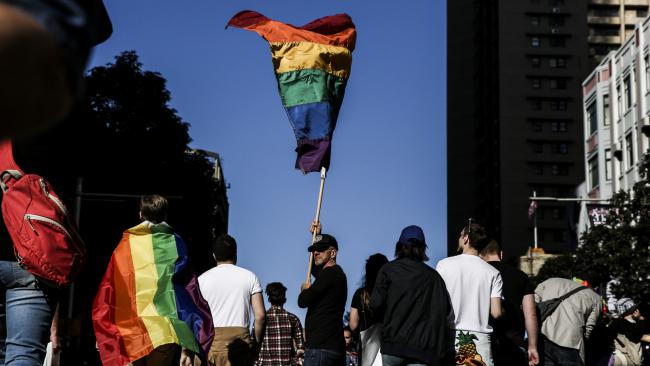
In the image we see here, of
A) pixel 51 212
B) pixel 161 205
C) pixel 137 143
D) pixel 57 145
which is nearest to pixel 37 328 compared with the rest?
pixel 51 212

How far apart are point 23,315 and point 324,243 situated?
4.04 metres

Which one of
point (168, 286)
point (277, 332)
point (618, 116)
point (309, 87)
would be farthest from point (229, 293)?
point (618, 116)

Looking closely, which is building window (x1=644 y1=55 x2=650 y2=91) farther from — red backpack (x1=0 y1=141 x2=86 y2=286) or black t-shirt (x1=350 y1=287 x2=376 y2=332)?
red backpack (x1=0 y1=141 x2=86 y2=286)

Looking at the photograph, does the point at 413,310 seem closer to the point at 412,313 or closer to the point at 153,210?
the point at 412,313

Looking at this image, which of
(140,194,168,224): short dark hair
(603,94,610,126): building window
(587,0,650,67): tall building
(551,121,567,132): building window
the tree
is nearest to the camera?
(140,194,168,224): short dark hair

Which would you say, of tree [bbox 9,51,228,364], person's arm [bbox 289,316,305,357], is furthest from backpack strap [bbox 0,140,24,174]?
tree [bbox 9,51,228,364]

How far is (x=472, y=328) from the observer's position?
830cm

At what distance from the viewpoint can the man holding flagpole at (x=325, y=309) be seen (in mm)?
9156

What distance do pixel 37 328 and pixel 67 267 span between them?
34cm

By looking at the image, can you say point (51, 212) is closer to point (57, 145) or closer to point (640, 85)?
point (57, 145)

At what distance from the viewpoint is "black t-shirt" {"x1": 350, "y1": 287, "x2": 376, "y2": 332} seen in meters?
9.06

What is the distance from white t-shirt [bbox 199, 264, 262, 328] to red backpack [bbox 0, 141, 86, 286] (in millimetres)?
3440

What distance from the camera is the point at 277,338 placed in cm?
1425

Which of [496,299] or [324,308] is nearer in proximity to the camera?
[496,299]
